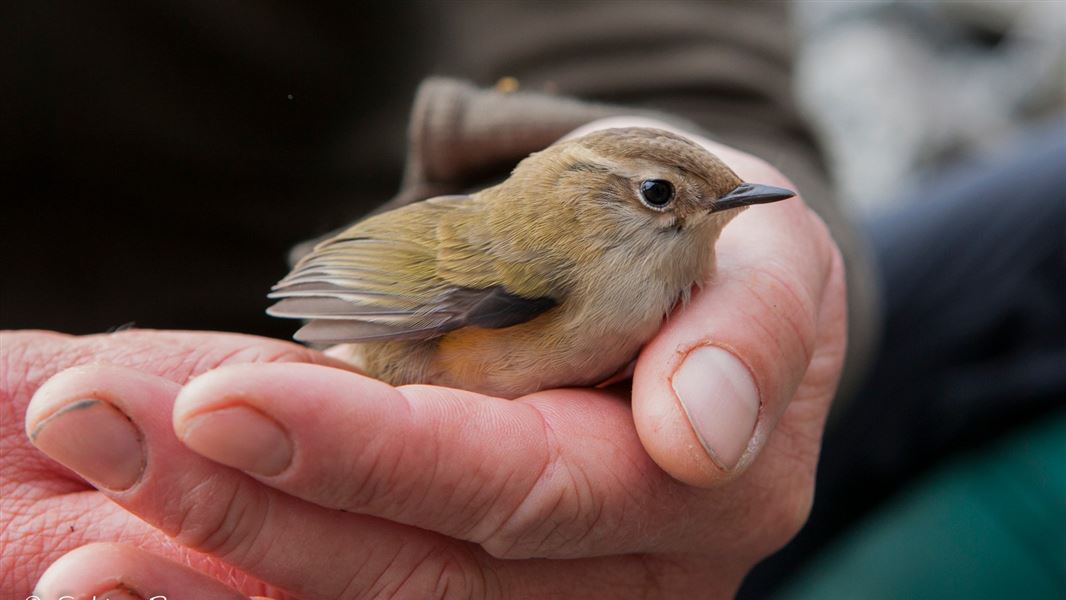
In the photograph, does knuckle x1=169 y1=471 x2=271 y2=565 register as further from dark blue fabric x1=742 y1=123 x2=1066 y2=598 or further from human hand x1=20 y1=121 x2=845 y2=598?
dark blue fabric x1=742 y1=123 x2=1066 y2=598

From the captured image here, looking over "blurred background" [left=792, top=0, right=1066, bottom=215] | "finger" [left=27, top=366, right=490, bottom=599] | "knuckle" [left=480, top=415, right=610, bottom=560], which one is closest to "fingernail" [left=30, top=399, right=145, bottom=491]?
"finger" [left=27, top=366, right=490, bottom=599]

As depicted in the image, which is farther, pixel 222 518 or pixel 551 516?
pixel 551 516

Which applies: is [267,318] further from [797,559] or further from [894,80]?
[894,80]

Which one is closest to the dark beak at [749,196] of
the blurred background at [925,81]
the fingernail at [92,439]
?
the fingernail at [92,439]

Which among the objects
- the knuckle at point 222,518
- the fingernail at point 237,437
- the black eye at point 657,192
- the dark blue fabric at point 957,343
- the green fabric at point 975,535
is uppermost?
the black eye at point 657,192

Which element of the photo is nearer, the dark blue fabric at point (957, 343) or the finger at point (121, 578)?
the finger at point (121, 578)

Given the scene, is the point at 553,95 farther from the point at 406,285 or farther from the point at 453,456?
the point at 453,456

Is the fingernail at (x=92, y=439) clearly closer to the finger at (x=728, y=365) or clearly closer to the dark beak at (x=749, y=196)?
the finger at (x=728, y=365)

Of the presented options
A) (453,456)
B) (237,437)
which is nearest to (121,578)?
(237,437)
